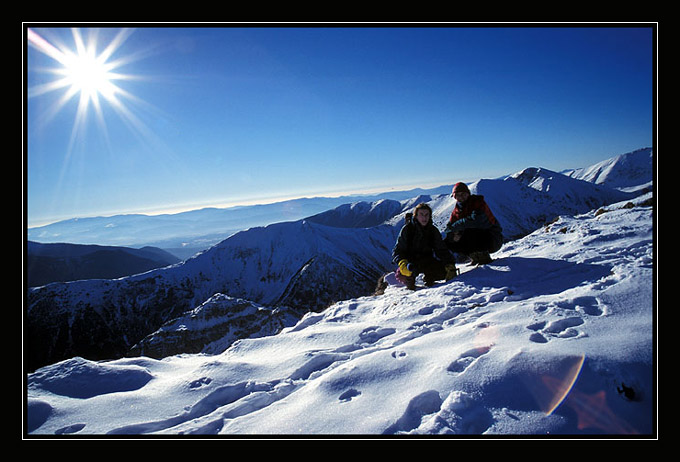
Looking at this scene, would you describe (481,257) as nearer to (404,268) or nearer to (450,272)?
(450,272)

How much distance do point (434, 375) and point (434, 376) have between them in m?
0.02

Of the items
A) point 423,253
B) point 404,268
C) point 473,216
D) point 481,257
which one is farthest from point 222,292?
point 473,216

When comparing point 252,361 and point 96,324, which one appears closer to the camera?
point 252,361

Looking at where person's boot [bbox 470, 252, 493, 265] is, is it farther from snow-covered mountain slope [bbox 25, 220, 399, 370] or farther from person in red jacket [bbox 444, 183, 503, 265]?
snow-covered mountain slope [bbox 25, 220, 399, 370]

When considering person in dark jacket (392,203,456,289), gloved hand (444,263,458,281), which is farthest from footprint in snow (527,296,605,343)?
person in dark jacket (392,203,456,289)

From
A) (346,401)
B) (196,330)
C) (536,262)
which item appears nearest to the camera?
(346,401)

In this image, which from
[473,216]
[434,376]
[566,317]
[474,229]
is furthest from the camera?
[474,229]

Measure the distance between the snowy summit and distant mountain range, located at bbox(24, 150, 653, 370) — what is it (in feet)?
150

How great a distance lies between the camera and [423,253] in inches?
328

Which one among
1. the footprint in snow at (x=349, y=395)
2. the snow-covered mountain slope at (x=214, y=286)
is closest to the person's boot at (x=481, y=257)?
the footprint in snow at (x=349, y=395)
